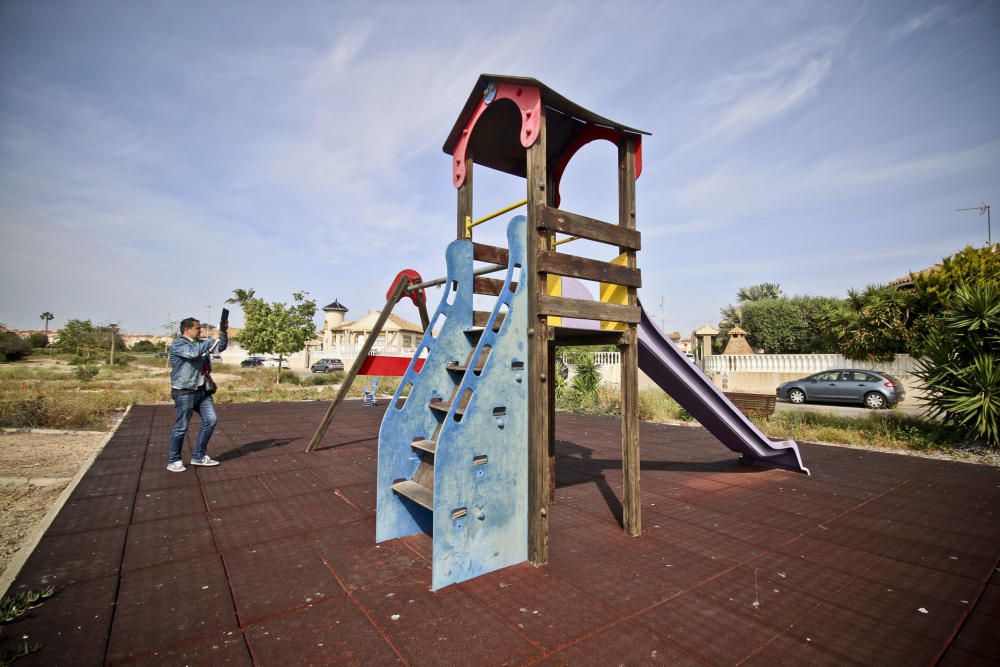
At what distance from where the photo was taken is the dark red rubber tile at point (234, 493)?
4684 mm

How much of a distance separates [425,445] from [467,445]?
2.09 feet

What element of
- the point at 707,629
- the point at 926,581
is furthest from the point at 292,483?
the point at 926,581

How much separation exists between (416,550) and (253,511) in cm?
187

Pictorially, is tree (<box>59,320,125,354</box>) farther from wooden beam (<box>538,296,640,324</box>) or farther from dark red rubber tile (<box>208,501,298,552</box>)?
wooden beam (<box>538,296,640,324</box>)

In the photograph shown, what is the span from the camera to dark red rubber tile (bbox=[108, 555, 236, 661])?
2391mm

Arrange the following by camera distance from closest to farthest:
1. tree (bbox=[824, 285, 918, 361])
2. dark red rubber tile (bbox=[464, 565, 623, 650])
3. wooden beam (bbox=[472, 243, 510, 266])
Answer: dark red rubber tile (bbox=[464, 565, 623, 650]), wooden beam (bbox=[472, 243, 510, 266]), tree (bbox=[824, 285, 918, 361])

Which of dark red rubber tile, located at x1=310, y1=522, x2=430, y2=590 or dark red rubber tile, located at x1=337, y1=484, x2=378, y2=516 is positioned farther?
dark red rubber tile, located at x1=337, y1=484, x2=378, y2=516

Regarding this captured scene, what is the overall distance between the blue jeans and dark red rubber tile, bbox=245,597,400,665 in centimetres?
391

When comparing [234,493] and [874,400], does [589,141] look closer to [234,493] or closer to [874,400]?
[234,493]

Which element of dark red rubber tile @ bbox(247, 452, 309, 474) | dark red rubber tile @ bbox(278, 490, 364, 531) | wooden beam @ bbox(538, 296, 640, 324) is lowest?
dark red rubber tile @ bbox(278, 490, 364, 531)

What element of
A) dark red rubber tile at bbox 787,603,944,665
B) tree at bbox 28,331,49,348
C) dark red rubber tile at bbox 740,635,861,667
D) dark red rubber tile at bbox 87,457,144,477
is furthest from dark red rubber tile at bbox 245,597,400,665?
tree at bbox 28,331,49,348

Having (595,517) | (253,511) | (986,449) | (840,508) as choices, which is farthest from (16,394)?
(986,449)

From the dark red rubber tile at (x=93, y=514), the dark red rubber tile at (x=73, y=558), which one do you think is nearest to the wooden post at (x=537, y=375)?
the dark red rubber tile at (x=73, y=558)

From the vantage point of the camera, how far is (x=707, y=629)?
99.5 inches
